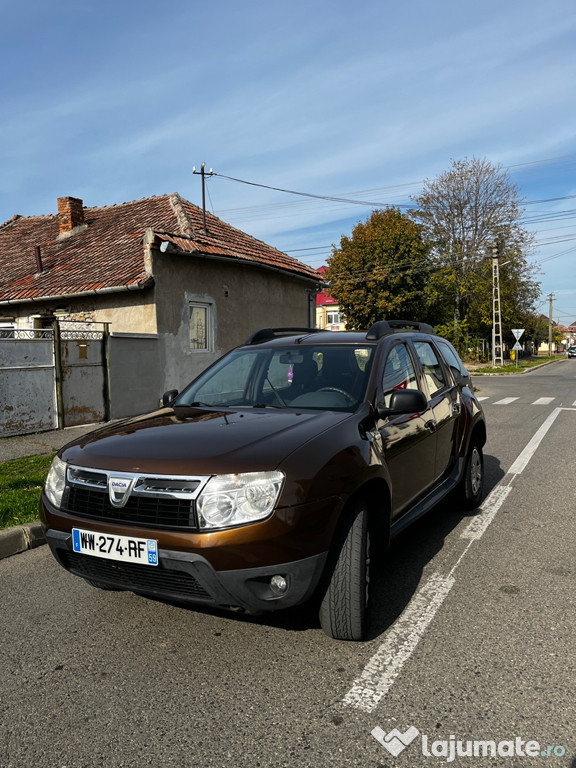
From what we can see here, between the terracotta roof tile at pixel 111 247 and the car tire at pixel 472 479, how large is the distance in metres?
9.36

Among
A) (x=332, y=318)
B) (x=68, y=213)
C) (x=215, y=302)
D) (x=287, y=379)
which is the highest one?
(x=68, y=213)

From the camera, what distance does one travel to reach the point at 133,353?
1293cm

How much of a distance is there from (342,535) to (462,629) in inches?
35.9

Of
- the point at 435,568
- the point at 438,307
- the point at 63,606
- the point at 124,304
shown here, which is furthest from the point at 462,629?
the point at 438,307

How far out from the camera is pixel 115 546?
2.89 meters

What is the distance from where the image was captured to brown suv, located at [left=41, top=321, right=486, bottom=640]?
107 inches

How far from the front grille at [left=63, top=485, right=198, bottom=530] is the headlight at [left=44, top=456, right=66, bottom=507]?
5.6 inches

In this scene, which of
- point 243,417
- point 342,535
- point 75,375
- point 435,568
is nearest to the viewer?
point 342,535

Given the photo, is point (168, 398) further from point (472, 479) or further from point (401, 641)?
point (472, 479)

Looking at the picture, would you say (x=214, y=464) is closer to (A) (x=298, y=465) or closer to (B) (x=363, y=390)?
(A) (x=298, y=465)

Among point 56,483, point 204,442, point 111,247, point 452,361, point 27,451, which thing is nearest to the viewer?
point 204,442

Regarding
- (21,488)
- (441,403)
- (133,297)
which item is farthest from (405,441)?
Result: (133,297)

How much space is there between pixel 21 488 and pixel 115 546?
409 cm

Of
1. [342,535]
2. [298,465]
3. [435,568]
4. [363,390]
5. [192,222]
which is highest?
[192,222]
